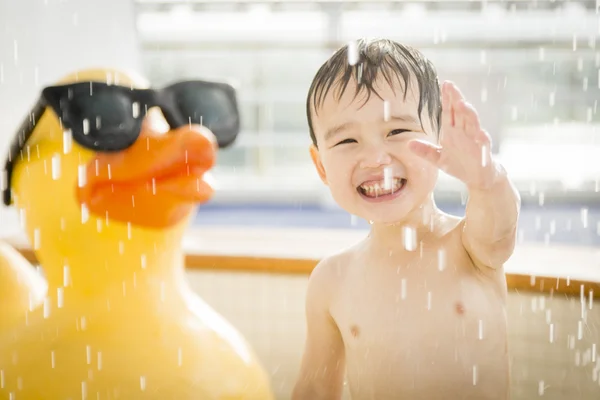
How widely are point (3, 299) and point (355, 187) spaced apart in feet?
1.41

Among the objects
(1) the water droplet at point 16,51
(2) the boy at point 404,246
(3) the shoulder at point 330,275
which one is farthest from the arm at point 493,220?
(1) the water droplet at point 16,51

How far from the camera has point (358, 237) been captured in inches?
55.8

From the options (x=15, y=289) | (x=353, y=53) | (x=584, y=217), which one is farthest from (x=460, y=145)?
(x=584, y=217)

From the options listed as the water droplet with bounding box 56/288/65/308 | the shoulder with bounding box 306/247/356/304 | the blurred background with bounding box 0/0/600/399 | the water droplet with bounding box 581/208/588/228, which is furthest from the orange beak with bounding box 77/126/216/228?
the water droplet with bounding box 581/208/588/228

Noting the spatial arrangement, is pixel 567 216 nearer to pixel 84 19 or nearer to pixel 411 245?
pixel 84 19

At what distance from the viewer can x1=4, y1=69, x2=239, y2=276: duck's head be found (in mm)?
569

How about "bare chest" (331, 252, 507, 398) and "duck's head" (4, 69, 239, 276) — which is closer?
"duck's head" (4, 69, 239, 276)

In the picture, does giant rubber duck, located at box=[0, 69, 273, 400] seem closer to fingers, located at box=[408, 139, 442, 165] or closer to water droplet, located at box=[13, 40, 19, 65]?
fingers, located at box=[408, 139, 442, 165]

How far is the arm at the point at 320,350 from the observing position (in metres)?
0.76

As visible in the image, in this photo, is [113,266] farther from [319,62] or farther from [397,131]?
[319,62]

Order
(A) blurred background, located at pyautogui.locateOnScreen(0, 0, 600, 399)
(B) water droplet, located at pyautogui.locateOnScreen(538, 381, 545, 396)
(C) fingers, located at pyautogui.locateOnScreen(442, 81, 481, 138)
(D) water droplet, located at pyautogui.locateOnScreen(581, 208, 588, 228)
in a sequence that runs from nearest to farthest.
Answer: (C) fingers, located at pyautogui.locateOnScreen(442, 81, 481, 138) < (B) water droplet, located at pyautogui.locateOnScreen(538, 381, 545, 396) < (A) blurred background, located at pyautogui.locateOnScreen(0, 0, 600, 399) < (D) water droplet, located at pyautogui.locateOnScreen(581, 208, 588, 228)

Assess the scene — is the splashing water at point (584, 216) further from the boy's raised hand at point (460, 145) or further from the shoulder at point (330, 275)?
the boy's raised hand at point (460, 145)

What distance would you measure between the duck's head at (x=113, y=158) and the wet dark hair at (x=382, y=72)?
11 cm

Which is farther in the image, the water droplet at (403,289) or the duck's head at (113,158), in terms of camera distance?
the water droplet at (403,289)
